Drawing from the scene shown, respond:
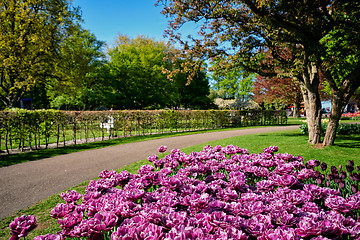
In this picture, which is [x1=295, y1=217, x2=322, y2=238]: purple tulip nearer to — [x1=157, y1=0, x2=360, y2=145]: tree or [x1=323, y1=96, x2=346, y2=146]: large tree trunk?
[x1=157, y1=0, x2=360, y2=145]: tree

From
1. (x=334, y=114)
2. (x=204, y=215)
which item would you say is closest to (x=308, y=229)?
(x=204, y=215)

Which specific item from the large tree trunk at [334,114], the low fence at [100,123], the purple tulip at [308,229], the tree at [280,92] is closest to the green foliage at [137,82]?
the low fence at [100,123]

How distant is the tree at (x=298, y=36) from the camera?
20.8ft

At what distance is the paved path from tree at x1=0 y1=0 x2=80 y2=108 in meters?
11.7

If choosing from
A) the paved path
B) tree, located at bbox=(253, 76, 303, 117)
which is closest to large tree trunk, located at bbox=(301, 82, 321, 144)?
the paved path

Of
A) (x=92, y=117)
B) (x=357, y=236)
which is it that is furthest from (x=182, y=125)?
(x=357, y=236)

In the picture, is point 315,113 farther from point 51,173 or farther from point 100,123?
point 100,123

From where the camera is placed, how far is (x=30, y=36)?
15.9m

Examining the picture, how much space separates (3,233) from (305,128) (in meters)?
14.2

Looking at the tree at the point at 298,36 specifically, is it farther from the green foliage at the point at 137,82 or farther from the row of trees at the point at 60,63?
the green foliage at the point at 137,82

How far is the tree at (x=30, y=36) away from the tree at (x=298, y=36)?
502 inches

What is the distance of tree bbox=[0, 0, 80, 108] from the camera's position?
1510 centimetres

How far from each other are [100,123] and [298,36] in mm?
10623

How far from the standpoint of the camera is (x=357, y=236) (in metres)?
1.35
